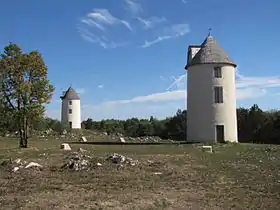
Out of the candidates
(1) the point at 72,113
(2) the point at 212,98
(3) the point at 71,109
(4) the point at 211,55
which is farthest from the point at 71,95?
(2) the point at 212,98

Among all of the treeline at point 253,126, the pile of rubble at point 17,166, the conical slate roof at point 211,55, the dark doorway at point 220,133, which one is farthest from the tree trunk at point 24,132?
the treeline at point 253,126

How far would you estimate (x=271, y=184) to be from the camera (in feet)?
48.3

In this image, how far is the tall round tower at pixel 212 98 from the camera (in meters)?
37.6

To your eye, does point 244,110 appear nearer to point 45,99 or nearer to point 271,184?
point 45,99

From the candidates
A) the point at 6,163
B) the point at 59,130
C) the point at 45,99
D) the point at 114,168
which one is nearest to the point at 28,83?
the point at 45,99

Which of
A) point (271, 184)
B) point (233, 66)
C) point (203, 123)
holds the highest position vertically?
point (233, 66)

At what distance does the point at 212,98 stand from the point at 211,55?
4.24 metres


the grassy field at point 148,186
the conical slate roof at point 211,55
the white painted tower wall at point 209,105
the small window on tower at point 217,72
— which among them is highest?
the conical slate roof at point 211,55

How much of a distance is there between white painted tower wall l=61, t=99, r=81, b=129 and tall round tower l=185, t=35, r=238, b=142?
145 ft

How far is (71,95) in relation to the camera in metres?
→ 79.8

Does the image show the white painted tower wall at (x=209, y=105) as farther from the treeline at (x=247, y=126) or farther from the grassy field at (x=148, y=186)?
the grassy field at (x=148, y=186)

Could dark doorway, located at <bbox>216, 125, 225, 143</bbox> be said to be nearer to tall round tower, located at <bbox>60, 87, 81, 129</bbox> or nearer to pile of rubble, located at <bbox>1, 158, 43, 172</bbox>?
pile of rubble, located at <bbox>1, 158, 43, 172</bbox>

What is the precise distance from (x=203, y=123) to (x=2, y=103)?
18.3 meters

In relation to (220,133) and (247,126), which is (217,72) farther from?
(247,126)
